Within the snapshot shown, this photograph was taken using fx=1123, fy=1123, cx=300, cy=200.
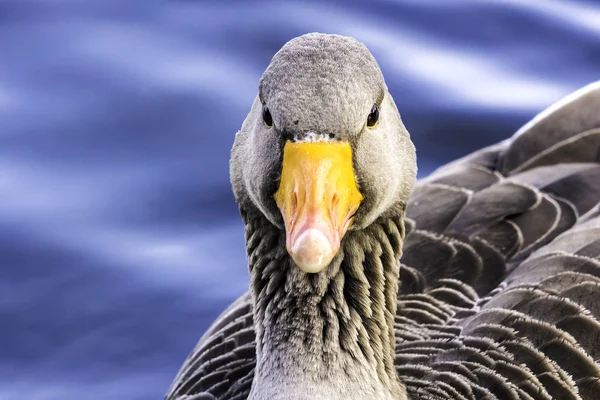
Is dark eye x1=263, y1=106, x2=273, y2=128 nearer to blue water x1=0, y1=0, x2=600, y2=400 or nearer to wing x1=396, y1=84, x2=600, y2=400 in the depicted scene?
wing x1=396, y1=84, x2=600, y2=400

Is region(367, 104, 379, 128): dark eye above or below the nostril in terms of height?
above

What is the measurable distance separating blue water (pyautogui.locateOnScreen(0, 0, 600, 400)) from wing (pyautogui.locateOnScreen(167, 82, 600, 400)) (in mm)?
1317

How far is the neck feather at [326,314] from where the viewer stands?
420 cm

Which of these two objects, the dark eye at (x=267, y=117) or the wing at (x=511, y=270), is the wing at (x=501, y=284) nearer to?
the wing at (x=511, y=270)

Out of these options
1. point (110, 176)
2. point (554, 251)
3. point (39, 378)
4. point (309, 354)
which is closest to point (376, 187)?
point (309, 354)

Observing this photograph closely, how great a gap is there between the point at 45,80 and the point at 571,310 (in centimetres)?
474

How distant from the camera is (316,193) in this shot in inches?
143

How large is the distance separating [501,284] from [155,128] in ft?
11.5

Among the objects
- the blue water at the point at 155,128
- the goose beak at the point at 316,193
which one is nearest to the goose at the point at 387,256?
the goose beak at the point at 316,193

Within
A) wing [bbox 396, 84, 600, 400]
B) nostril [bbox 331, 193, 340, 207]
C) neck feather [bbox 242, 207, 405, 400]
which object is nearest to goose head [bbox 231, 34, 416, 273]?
nostril [bbox 331, 193, 340, 207]

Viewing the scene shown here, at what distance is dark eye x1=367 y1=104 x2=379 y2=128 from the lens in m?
3.91

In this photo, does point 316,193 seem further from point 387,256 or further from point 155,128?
point 155,128

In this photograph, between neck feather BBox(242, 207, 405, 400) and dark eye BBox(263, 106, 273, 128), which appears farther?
neck feather BBox(242, 207, 405, 400)

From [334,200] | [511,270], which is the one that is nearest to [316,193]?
[334,200]
